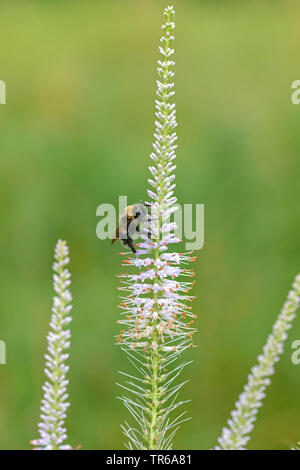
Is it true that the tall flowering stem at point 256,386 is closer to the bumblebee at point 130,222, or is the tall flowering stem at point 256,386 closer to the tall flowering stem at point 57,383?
the tall flowering stem at point 57,383

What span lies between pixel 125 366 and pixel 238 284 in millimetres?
1957

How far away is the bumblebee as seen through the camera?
8.77 feet

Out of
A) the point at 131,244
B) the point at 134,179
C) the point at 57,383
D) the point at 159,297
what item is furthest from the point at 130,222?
the point at 134,179

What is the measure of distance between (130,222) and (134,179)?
17.4ft

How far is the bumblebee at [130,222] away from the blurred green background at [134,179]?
3.08 m

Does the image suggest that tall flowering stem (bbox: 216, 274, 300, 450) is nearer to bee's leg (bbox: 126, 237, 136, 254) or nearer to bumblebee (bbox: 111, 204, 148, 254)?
bumblebee (bbox: 111, 204, 148, 254)

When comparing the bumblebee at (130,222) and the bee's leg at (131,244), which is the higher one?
the bumblebee at (130,222)

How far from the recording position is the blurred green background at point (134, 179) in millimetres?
6176

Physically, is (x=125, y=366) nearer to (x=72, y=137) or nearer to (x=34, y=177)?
(x=34, y=177)

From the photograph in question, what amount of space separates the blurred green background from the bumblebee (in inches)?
121

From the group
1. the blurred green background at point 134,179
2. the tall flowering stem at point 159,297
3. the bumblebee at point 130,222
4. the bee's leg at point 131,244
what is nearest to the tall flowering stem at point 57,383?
the tall flowering stem at point 159,297

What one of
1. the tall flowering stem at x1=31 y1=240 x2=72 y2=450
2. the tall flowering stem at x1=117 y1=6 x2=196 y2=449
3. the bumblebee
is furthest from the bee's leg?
the tall flowering stem at x1=31 y1=240 x2=72 y2=450

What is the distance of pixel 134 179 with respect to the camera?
8.13 metres
